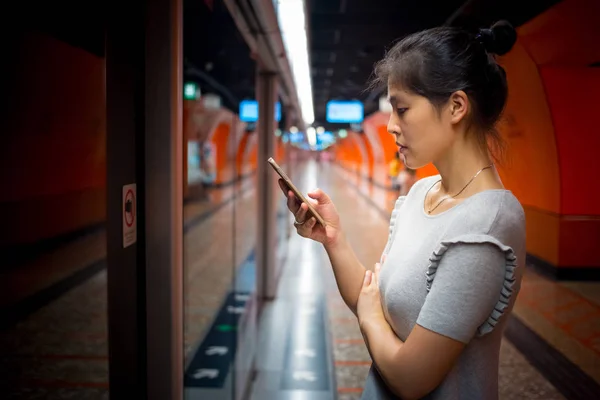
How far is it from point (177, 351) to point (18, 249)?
5526 mm

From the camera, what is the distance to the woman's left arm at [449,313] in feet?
3.21

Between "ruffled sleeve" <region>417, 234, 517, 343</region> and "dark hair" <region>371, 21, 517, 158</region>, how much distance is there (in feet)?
0.96

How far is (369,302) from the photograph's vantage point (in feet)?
4.14

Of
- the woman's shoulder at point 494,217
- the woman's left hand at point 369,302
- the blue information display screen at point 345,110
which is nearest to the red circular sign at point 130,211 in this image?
the woman's left hand at point 369,302

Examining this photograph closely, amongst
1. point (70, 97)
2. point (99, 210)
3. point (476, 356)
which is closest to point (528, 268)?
point (476, 356)

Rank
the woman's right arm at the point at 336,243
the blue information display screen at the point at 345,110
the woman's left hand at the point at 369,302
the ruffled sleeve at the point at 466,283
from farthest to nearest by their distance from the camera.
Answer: the blue information display screen at the point at 345,110 → the woman's right arm at the point at 336,243 → the woman's left hand at the point at 369,302 → the ruffled sleeve at the point at 466,283

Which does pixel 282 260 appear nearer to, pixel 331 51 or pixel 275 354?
pixel 275 354

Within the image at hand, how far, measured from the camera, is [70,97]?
18.6ft

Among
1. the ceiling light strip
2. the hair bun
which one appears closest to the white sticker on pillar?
the hair bun

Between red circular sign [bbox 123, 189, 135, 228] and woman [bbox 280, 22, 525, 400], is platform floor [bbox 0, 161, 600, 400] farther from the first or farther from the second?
red circular sign [bbox 123, 189, 135, 228]

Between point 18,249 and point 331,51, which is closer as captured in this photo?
point 18,249

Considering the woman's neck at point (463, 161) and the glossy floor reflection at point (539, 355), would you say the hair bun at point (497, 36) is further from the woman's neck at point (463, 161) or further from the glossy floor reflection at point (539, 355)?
the glossy floor reflection at point (539, 355)

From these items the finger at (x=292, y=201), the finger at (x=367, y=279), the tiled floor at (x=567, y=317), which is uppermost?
the finger at (x=292, y=201)

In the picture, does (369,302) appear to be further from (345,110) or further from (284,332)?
(345,110)
